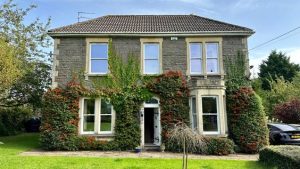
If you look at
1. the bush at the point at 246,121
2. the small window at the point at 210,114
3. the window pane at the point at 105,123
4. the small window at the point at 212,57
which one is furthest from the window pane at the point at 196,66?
the window pane at the point at 105,123

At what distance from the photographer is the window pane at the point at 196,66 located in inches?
661

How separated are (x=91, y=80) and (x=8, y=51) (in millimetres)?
5555

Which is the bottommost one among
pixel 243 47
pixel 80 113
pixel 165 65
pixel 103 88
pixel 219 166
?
pixel 219 166

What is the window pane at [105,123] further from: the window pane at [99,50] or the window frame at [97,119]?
the window pane at [99,50]

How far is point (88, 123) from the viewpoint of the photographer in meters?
16.3

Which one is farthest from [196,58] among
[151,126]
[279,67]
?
[279,67]

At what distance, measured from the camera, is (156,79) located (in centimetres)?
1622

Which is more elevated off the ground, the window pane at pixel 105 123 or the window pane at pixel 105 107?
the window pane at pixel 105 107

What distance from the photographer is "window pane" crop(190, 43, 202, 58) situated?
17.0 m

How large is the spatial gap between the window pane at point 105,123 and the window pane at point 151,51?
4.40 metres

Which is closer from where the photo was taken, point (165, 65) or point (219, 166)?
point (219, 166)

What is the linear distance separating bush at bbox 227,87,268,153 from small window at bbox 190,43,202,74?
2.52m

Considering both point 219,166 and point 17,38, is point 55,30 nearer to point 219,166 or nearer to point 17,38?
point 17,38

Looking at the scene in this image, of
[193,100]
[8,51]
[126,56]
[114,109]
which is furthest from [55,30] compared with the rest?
[193,100]
